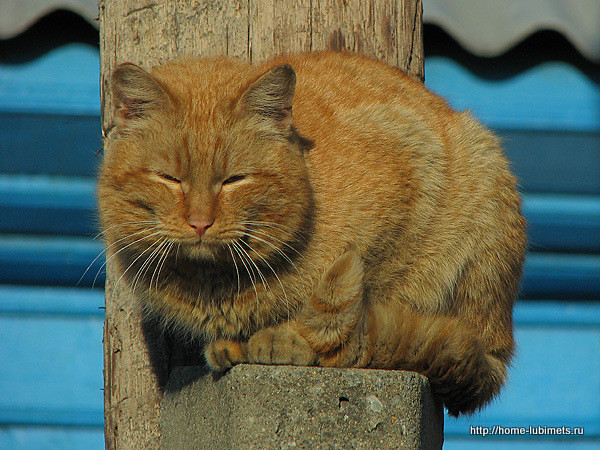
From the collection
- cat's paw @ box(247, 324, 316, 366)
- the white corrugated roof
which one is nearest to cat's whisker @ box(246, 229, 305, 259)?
cat's paw @ box(247, 324, 316, 366)

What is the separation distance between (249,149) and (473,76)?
2.75 metres

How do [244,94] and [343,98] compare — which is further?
[343,98]

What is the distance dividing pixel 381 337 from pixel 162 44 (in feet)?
4.22

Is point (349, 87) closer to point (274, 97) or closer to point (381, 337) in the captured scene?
point (274, 97)

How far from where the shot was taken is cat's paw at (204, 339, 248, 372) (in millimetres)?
2320

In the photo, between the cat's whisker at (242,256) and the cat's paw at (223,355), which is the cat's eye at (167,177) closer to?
the cat's whisker at (242,256)

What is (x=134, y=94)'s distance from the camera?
2326mm

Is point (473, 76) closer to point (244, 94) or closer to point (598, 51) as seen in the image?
point (598, 51)

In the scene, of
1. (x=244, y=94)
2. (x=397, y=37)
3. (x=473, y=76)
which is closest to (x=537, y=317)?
(x=473, y=76)

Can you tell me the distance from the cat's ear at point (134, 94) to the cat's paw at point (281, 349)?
754mm

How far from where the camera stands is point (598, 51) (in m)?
4.59

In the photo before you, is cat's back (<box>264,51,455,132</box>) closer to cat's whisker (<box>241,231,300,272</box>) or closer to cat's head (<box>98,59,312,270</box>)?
cat's head (<box>98,59,312,270</box>)

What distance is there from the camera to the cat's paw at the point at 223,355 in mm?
2320

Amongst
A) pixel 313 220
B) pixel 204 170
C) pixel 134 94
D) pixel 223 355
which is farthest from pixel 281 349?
pixel 134 94
